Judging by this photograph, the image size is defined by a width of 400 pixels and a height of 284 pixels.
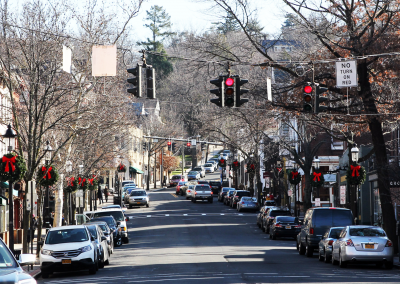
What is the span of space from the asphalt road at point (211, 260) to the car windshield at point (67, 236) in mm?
1142

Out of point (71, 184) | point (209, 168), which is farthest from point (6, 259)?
point (209, 168)

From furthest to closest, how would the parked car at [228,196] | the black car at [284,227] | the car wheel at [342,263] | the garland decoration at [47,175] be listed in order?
the parked car at [228,196] → the black car at [284,227] → the garland decoration at [47,175] → the car wheel at [342,263]

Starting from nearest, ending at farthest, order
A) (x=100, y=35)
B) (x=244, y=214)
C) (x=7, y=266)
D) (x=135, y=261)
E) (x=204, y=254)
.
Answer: (x=7, y=266) → (x=135, y=261) → (x=204, y=254) → (x=100, y=35) → (x=244, y=214)

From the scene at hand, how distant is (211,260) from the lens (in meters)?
23.4

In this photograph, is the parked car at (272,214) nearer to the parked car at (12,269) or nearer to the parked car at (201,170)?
the parked car at (12,269)

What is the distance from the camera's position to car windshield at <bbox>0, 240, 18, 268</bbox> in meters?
9.62

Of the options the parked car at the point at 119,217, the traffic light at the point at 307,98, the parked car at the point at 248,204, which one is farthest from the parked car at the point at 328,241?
the parked car at the point at 248,204

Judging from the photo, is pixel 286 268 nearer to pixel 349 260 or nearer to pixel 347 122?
pixel 349 260

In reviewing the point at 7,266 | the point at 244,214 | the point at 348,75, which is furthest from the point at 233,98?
the point at 244,214

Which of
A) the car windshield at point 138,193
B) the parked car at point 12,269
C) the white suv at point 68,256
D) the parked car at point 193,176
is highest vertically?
the parked car at point 193,176

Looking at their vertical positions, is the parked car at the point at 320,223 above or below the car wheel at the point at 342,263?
above

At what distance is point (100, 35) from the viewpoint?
29.2 metres

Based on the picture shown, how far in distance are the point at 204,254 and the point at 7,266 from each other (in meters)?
17.0

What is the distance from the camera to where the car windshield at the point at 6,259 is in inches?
379
